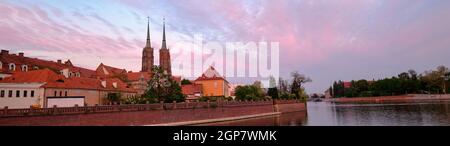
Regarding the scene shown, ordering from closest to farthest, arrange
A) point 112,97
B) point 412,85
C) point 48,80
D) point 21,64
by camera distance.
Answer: point 48,80 → point 21,64 → point 112,97 → point 412,85

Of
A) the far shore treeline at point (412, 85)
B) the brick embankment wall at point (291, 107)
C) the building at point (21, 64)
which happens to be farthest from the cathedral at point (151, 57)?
→ the far shore treeline at point (412, 85)

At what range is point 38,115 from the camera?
23547 millimetres

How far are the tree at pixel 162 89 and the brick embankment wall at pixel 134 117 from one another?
599 cm

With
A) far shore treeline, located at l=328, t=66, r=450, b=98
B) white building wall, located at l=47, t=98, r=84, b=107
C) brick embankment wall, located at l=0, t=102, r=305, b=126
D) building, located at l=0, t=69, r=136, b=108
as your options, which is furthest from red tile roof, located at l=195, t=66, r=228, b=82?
far shore treeline, located at l=328, t=66, r=450, b=98

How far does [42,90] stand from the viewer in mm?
35344

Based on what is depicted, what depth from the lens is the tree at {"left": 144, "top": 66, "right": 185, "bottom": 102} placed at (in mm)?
42338

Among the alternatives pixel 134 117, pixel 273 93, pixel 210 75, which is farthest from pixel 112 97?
pixel 273 93

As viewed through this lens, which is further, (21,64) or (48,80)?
(21,64)

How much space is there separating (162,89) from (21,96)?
15.7 meters

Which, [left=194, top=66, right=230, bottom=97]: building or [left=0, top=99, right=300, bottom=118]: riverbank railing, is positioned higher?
[left=194, top=66, right=230, bottom=97]: building

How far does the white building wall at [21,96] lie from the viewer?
3309 centimetres

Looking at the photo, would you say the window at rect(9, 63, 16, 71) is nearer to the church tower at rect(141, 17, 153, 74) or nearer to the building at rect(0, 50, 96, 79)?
the building at rect(0, 50, 96, 79)

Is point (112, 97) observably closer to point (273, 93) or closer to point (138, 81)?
point (138, 81)
